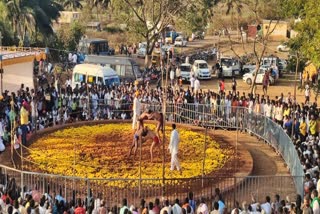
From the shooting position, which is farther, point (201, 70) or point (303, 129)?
point (201, 70)

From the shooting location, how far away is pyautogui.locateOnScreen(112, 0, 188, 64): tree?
151ft

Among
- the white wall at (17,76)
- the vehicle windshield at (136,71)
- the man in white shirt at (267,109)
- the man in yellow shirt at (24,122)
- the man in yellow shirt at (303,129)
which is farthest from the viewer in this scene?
the vehicle windshield at (136,71)

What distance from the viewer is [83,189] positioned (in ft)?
54.1

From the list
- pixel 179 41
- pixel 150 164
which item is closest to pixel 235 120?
pixel 150 164

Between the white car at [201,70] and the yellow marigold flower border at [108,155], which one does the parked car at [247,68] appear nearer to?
the white car at [201,70]

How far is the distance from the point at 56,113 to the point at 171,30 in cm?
3491

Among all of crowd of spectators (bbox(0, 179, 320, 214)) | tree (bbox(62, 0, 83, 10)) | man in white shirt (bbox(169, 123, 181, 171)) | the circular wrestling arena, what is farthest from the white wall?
tree (bbox(62, 0, 83, 10))

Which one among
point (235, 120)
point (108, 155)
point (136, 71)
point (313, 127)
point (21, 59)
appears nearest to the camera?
point (108, 155)

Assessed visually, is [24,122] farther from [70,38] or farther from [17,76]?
[70,38]

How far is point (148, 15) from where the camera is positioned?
49.6 m

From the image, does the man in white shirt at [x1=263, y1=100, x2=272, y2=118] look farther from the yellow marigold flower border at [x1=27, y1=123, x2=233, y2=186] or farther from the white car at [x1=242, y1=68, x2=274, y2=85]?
the white car at [x1=242, y1=68, x2=274, y2=85]

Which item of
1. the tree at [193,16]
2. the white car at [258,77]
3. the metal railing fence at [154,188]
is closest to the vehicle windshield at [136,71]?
the white car at [258,77]

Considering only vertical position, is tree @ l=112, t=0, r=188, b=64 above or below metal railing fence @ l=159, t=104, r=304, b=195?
above

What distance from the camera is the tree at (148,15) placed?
46.0 m
